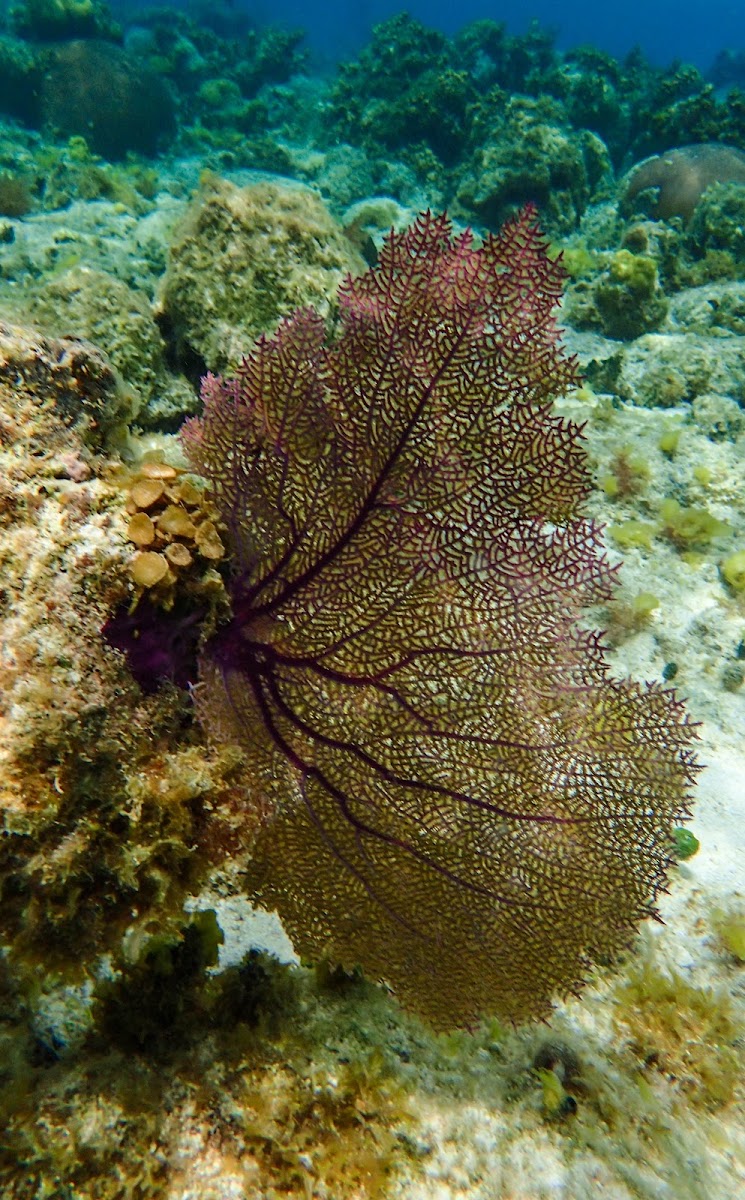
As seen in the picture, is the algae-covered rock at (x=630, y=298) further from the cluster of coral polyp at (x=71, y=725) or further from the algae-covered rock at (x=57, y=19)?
the algae-covered rock at (x=57, y=19)

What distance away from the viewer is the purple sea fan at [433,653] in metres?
2.10

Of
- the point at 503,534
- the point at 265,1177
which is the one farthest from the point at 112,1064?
the point at 503,534

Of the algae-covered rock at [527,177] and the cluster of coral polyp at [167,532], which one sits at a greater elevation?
the algae-covered rock at [527,177]

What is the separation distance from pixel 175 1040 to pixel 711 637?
173 inches

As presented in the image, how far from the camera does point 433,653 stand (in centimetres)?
221

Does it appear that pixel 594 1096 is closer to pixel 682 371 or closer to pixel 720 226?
pixel 682 371

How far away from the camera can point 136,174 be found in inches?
522

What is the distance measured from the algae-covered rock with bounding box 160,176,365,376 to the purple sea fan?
2698mm

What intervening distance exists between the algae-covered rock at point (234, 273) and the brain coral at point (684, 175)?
979 cm

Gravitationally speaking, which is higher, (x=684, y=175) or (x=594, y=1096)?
(x=684, y=175)

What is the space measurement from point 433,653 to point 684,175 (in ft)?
44.2

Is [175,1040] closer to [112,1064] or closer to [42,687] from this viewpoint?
[112,1064]

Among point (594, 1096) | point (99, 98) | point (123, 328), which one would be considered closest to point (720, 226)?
point (123, 328)

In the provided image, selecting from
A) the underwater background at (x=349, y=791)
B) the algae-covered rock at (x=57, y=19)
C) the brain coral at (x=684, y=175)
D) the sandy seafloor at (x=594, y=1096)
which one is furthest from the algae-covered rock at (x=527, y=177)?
the algae-covered rock at (x=57, y=19)
